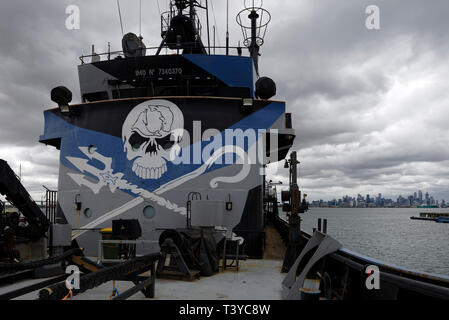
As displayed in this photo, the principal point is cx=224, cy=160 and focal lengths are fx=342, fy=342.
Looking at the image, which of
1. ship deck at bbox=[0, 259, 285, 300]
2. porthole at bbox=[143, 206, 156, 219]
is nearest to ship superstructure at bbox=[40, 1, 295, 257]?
porthole at bbox=[143, 206, 156, 219]

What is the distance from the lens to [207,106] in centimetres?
1152

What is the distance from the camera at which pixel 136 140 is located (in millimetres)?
11508

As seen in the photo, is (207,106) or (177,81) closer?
(207,106)

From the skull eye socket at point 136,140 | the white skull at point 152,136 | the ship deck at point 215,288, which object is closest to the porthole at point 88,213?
the white skull at point 152,136

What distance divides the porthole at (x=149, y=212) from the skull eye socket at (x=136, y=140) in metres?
2.02

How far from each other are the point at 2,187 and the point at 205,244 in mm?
5732

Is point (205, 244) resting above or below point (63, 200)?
below

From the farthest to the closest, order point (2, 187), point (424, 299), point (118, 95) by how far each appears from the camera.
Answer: point (118, 95)
point (2, 187)
point (424, 299)

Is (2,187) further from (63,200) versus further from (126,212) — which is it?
(126,212)

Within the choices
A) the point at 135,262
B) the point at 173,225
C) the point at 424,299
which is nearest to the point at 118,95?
the point at 173,225

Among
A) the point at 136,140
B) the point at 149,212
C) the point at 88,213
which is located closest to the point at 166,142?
the point at 136,140

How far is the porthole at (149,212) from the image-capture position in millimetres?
11023

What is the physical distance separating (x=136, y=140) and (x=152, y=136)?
0.59 meters

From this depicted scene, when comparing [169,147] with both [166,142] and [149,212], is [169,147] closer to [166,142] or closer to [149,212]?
[166,142]
